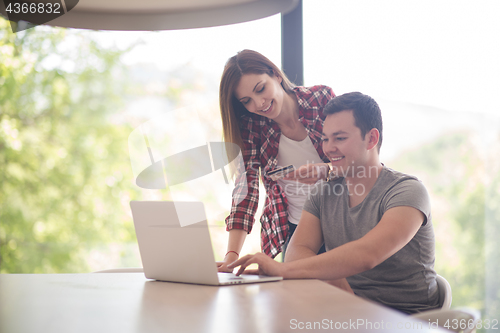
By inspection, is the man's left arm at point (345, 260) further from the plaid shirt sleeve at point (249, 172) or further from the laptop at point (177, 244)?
the plaid shirt sleeve at point (249, 172)

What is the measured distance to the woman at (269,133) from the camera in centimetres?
148

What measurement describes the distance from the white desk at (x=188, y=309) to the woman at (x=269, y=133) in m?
0.66

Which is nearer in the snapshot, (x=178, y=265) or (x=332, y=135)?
(x=178, y=265)

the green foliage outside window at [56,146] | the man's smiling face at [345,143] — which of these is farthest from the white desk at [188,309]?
the green foliage outside window at [56,146]

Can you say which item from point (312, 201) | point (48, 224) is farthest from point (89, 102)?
point (312, 201)

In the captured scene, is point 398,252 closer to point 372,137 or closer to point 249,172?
point 372,137

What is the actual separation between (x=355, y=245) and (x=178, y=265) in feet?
1.40

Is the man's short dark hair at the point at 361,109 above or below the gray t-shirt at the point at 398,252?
above

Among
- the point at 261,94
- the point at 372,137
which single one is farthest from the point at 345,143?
the point at 261,94

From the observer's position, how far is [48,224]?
120 inches

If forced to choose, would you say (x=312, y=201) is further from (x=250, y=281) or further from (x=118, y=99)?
(x=118, y=99)

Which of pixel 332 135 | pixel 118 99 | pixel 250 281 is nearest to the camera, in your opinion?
pixel 250 281

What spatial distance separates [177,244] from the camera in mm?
890

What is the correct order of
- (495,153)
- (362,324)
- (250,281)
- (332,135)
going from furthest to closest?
(495,153) < (332,135) < (250,281) < (362,324)
